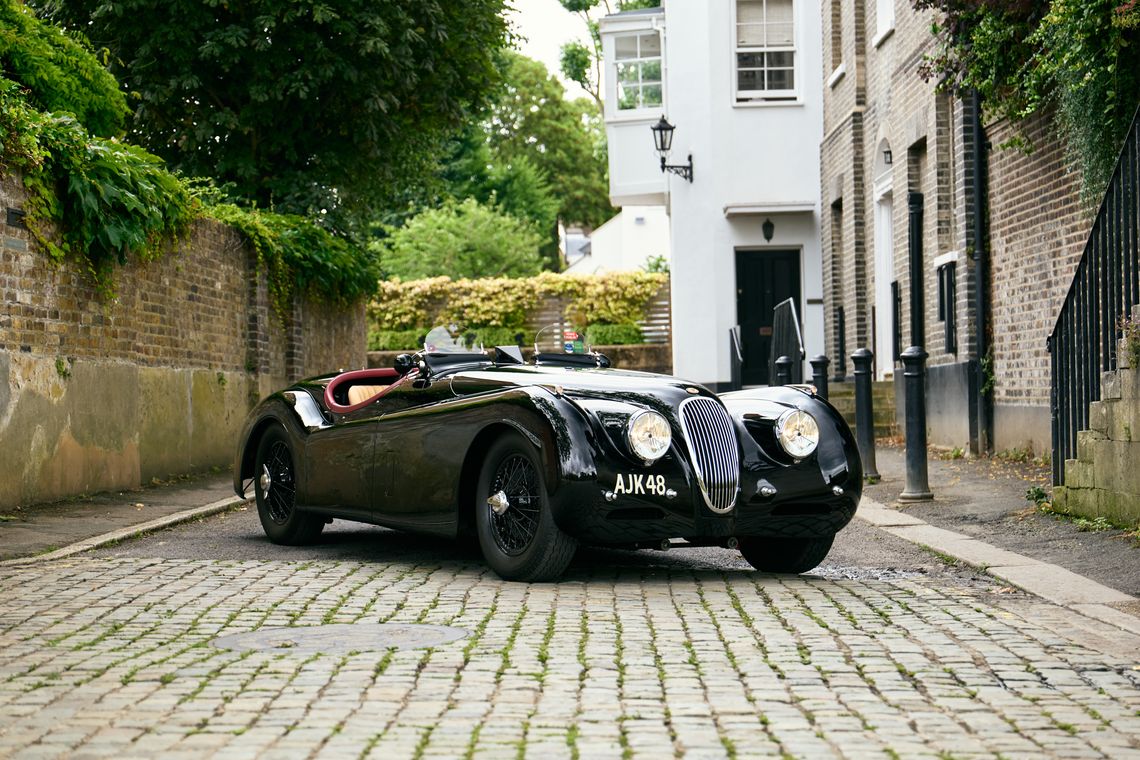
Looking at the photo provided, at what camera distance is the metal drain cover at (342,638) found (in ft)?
18.5

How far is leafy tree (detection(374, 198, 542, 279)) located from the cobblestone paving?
4572cm

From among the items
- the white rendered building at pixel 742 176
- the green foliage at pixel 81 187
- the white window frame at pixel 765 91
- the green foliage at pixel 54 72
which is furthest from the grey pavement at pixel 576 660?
the white window frame at pixel 765 91

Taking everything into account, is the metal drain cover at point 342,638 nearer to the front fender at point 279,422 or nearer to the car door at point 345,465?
the car door at point 345,465

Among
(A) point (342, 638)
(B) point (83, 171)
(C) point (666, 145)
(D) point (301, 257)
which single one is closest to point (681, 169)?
(C) point (666, 145)

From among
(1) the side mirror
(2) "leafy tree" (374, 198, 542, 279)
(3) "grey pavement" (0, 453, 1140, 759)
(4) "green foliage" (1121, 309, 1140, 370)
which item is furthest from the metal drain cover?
(2) "leafy tree" (374, 198, 542, 279)

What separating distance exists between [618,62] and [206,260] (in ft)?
50.6

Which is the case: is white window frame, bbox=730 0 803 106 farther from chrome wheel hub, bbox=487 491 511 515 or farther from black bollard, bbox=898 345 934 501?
chrome wheel hub, bbox=487 491 511 515

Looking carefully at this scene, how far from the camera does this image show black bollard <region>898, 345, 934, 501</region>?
11.6 metres

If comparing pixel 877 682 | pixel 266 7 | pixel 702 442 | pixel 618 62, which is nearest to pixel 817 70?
pixel 618 62

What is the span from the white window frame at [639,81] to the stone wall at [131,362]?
11.5 metres

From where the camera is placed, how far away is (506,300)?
34.5 m

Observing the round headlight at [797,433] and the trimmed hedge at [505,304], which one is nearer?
the round headlight at [797,433]

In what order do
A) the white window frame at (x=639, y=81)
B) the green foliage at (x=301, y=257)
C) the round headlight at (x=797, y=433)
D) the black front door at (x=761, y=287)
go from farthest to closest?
1. the white window frame at (x=639, y=81)
2. the black front door at (x=761, y=287)
3. the green foliage at (x=301, y=257)
4. the round headlight at (x=797, y=433)

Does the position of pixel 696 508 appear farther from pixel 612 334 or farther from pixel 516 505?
pixel 612 334
